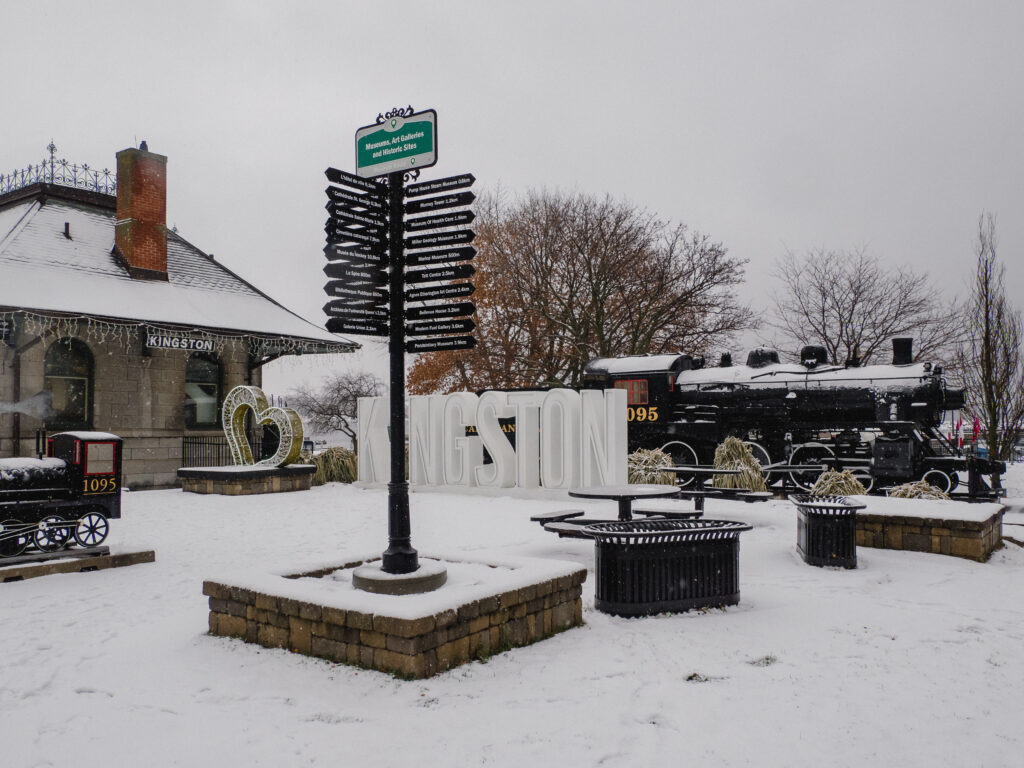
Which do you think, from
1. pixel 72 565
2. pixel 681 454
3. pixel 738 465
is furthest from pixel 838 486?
pixel 72 565

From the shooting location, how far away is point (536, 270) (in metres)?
27.5

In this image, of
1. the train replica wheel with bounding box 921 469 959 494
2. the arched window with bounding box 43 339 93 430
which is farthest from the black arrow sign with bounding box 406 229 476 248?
the arched window with bounding box 43 339 93 430

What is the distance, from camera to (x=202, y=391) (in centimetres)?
1939

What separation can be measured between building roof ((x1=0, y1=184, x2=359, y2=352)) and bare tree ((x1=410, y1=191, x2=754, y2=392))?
26.6 ft

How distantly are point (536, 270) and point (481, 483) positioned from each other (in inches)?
569

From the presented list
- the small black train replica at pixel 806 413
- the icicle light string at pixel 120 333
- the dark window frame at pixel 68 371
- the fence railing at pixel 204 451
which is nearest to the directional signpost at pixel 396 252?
the small black train replica at pixel 806 413

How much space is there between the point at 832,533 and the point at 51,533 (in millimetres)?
7443

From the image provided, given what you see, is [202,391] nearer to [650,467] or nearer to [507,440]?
[507,440]

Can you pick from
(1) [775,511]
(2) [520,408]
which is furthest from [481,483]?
(1) [775,511]

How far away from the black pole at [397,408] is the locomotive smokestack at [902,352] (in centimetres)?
1203

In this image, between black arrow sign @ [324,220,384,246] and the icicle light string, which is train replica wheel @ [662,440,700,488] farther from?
black arrow sign @ [324,220,384,246]

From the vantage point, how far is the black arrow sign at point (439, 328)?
5.19 m

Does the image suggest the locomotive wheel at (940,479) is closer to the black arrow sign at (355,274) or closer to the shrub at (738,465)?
the shrub at (738,465)

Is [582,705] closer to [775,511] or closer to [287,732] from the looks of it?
[287,732]
